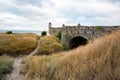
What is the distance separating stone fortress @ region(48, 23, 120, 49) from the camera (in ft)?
88.2

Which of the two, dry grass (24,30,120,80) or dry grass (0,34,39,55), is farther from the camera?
dry grass (0,34,39,55)

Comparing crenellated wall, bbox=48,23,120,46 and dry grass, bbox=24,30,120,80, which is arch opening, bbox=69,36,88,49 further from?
dry grass, bbox=24,30,120,80

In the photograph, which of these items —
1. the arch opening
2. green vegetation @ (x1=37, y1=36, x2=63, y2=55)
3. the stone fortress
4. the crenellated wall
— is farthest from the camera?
the arch opening

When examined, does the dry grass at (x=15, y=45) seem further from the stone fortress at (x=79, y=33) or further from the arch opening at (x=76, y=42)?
the arch opening at (x=76, y=42)

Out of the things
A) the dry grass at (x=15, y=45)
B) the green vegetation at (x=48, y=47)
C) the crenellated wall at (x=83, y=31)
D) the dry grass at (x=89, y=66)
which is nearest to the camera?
the dry grass at (x=89, y=66)

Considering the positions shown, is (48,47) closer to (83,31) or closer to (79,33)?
(79,33)

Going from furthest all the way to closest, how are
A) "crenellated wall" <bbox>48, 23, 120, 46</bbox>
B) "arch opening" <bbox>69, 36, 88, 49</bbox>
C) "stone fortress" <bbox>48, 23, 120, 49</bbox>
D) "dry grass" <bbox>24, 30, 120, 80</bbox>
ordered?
"arch opening" <bbox>69, 36, 88, 49</bbox>
"stone fortress" <bbox>48, 23, 120, 49</bbox>
"crenellated wall" <bbox>48, 23, 120, 46</bbox>
"dry grass" <bbox>24, 30, 120, 80</bbox>

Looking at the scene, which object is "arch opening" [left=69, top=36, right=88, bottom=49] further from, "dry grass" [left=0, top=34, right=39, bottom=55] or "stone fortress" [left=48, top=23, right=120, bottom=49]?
"dry grass" [left=0, top=34, right=39, bottom=55]

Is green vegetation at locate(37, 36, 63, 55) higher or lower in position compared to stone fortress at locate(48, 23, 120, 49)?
lower

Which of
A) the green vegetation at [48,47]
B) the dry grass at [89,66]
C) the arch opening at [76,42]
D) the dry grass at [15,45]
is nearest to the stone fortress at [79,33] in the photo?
the arch opening at [76,42]

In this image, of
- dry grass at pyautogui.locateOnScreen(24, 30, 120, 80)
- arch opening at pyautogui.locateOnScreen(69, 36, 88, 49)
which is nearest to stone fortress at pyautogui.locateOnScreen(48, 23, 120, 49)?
arch opening at pyautogui.locateOnScreen(69, 36, 88, 49)

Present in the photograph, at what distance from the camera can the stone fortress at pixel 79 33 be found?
1059 inches

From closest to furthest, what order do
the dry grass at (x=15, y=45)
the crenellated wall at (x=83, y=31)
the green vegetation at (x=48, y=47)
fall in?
the dry grass at (x=15, y=45) < the green vegetation at (x=48, y=47) < the crenellated wall at (x=83, y=31)

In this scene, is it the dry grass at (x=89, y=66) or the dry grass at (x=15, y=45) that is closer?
the dry grass at (x=89, y=66)
